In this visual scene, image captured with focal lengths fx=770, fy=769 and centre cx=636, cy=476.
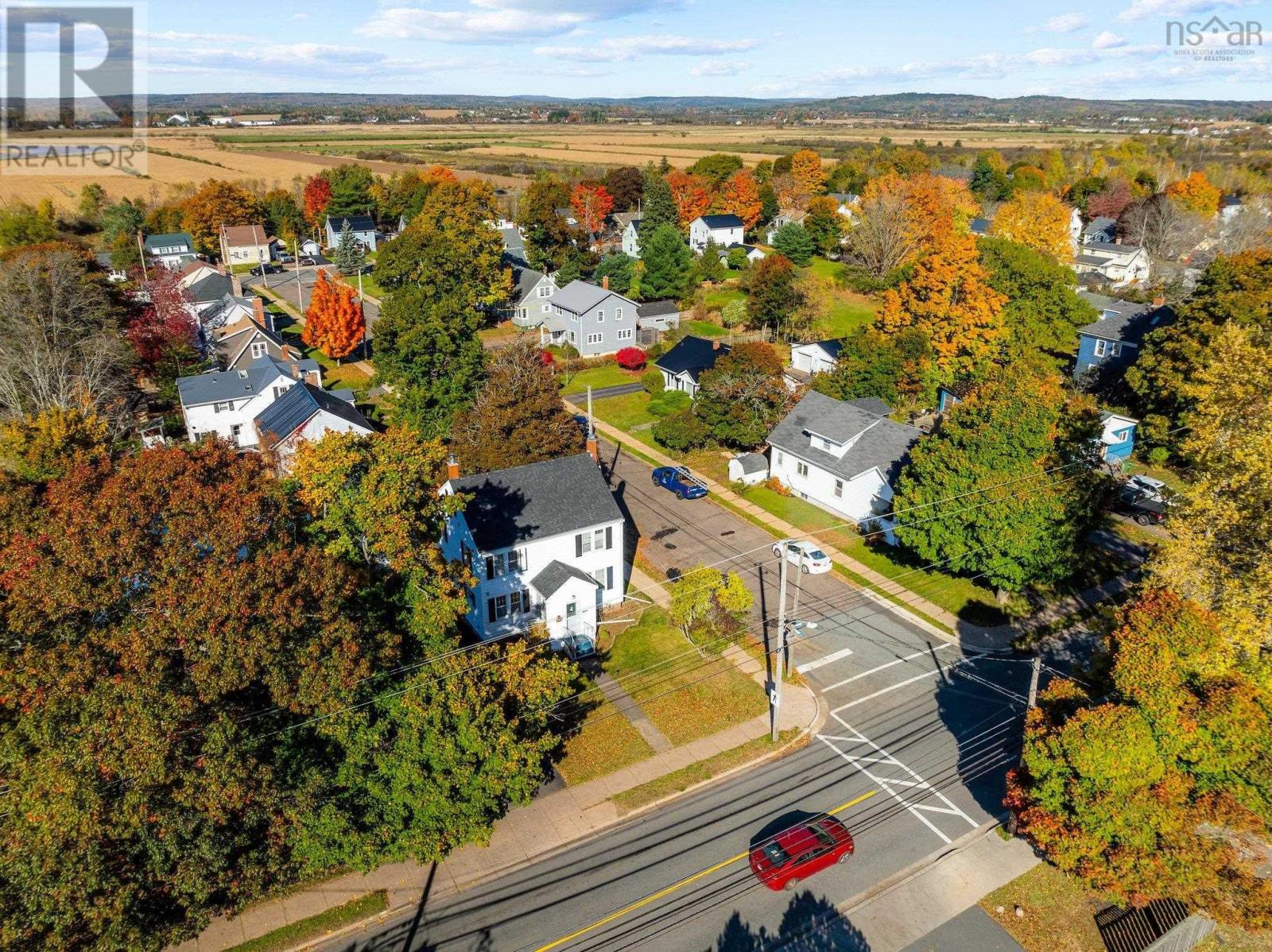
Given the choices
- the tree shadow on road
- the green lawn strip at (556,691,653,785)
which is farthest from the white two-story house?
the tree shadow on road

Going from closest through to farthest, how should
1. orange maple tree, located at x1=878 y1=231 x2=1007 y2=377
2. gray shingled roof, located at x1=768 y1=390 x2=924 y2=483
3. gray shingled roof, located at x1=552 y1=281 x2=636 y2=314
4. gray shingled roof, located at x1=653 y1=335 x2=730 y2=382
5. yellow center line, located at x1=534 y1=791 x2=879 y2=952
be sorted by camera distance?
yellow center line, located at x1=534 y1=791 x2=879 y2=952
gray shingled roof, located at x1=768 y1=390 x2=924 y2=483
orange maple tree, located at x1=878 y1=231 x2=1007 y2=377
gray shingled roof, located at x1=653 y1=335 x2=730 y2=382
gray shingled roof, located at x1=552 y1=281 x2=636 y2=314

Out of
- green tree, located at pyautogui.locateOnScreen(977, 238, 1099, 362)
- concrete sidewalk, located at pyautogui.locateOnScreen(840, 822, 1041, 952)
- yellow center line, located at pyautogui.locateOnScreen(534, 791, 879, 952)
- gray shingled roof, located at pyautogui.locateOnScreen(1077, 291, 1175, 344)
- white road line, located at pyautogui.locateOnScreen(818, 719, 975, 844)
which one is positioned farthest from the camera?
green tree, located at pyautogui.locateOnScreen(977, 238, 1099, 362)

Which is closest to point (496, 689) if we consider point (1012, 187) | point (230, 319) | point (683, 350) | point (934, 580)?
point (934, 580)

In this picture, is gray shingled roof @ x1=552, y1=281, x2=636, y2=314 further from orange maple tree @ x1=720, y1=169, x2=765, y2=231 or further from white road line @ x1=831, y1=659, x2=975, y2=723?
white road line @ x1=831, y1=659, x2=975, y2=723

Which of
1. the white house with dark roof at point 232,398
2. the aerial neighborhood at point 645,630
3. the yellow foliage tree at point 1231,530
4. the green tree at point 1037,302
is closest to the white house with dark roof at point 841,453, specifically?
the aerial neighborhood at point 645,630

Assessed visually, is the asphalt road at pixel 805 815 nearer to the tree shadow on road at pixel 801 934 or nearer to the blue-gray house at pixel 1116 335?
the tree shadow on road at pixel 801 934

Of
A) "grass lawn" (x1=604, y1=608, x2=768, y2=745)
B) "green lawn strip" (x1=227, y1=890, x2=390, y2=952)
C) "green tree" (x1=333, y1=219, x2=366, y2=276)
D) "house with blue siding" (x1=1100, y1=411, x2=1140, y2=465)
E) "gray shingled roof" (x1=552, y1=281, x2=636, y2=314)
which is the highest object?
"green tree" (x1=333, y1=219, x2=366, y2=276)
